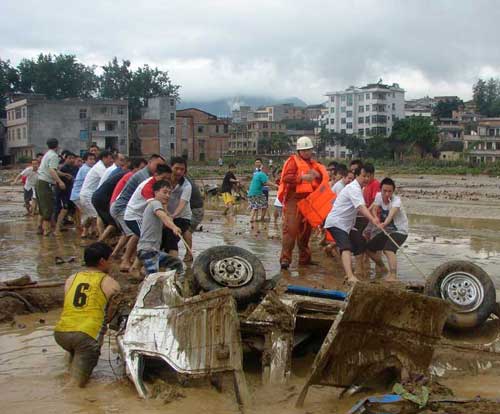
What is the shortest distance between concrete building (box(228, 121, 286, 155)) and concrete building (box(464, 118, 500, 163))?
3590 cm

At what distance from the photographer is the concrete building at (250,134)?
374 feet

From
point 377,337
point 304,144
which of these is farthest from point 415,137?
point 377,337

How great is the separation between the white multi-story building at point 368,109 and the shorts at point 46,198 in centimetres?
9539

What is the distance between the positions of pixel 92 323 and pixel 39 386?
0.69m

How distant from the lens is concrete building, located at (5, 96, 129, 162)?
72.6m

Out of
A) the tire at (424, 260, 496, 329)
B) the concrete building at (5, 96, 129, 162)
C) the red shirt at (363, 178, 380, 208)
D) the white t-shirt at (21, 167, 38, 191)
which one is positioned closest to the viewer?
the tire at (424, 260, 496, 329)

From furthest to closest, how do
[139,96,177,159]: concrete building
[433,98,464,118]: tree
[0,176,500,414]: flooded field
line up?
[433,98,464,118]: tree, [139,96,177,159]: concrete building, [0,176,500,414]: flooded field

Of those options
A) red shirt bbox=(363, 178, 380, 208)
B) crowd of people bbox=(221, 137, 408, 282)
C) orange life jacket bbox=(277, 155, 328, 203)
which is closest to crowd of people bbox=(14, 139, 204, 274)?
orange life jacket bbox=(277, 155, 328, 203)

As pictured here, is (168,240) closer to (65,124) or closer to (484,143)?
(65,124)

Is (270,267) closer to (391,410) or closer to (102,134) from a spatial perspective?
(391,410)

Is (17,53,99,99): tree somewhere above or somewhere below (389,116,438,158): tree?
above

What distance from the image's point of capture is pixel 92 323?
574 cm

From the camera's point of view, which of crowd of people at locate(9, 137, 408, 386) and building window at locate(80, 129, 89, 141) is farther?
building window at locate(80, 129, 89, 141)

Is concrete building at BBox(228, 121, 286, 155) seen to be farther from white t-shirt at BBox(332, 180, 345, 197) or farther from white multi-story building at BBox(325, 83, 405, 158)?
white t-shirt at BBox(332, 180, 345, 197)
